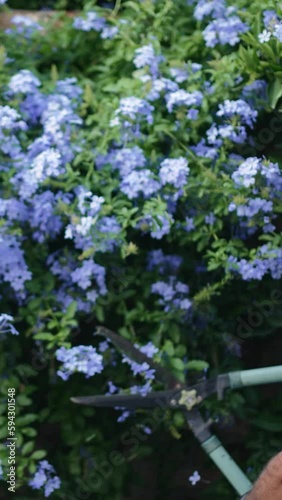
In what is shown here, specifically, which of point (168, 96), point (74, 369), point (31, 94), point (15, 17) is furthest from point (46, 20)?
point (74, 369)

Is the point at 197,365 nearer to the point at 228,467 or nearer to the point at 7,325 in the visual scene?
the point at 228,467

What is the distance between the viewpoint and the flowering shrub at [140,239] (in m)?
2.49

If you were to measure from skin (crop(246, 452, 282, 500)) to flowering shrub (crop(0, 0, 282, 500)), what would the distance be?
116 centimetres

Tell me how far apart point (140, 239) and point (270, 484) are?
1421mm

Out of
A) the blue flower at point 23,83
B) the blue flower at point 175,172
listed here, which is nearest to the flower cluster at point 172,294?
the blue flower at point 175,172

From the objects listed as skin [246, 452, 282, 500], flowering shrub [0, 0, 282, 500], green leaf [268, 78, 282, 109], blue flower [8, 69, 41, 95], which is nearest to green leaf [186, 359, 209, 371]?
flowering shrub [0, 0, 282, 500]

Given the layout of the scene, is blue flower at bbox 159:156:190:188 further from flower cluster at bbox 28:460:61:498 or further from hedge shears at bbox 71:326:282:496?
flower cluster at bbox 28:460:61:498

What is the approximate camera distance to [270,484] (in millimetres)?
1252

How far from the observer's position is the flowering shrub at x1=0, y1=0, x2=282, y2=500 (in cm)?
249

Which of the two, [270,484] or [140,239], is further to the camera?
[140,239]

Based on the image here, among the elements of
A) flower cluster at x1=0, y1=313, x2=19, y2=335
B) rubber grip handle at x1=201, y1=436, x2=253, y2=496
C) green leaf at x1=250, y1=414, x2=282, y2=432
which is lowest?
green leaf at x1=250, y1=414, x2=282, y2=432

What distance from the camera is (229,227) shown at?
259 centimetres

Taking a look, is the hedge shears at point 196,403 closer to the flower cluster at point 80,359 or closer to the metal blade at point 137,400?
the metal blade at point 137,400

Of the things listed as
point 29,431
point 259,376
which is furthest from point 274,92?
point 29,431
